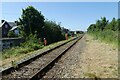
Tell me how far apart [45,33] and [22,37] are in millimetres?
6346

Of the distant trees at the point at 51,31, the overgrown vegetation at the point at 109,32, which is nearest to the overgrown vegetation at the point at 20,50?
the overgrown vegetation at the point at 109,32

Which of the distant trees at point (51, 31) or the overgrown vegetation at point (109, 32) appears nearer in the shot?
the overgrown vegetation at point (109, 32)

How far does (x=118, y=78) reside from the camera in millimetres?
8742

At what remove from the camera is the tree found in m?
50.0

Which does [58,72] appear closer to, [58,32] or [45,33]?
[45,33]

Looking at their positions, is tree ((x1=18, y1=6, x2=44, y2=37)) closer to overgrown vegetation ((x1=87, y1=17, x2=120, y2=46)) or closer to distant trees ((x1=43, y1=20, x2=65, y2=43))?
distant trees ((x1=43, y1=20, x2=65, y2=43))

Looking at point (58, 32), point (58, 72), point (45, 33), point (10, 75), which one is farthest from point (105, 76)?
point (58, 32)

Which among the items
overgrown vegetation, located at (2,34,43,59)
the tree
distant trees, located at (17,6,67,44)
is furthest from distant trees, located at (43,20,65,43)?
overgrown vegetation, located at (2,34,43,59)

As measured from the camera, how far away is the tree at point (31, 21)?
164 ft

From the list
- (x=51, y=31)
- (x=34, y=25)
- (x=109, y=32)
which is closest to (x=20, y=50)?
(x=109, y=32)

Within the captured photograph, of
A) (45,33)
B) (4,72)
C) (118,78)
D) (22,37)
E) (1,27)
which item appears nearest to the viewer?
(118,78)

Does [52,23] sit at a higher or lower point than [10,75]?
higher

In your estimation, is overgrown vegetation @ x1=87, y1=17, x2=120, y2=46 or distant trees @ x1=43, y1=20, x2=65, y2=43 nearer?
overgrown vegetation @ x1=87, y1=17, x2=120, y2=46

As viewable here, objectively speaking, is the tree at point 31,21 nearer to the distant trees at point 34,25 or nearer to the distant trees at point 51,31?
the distant trees at point 34,25
